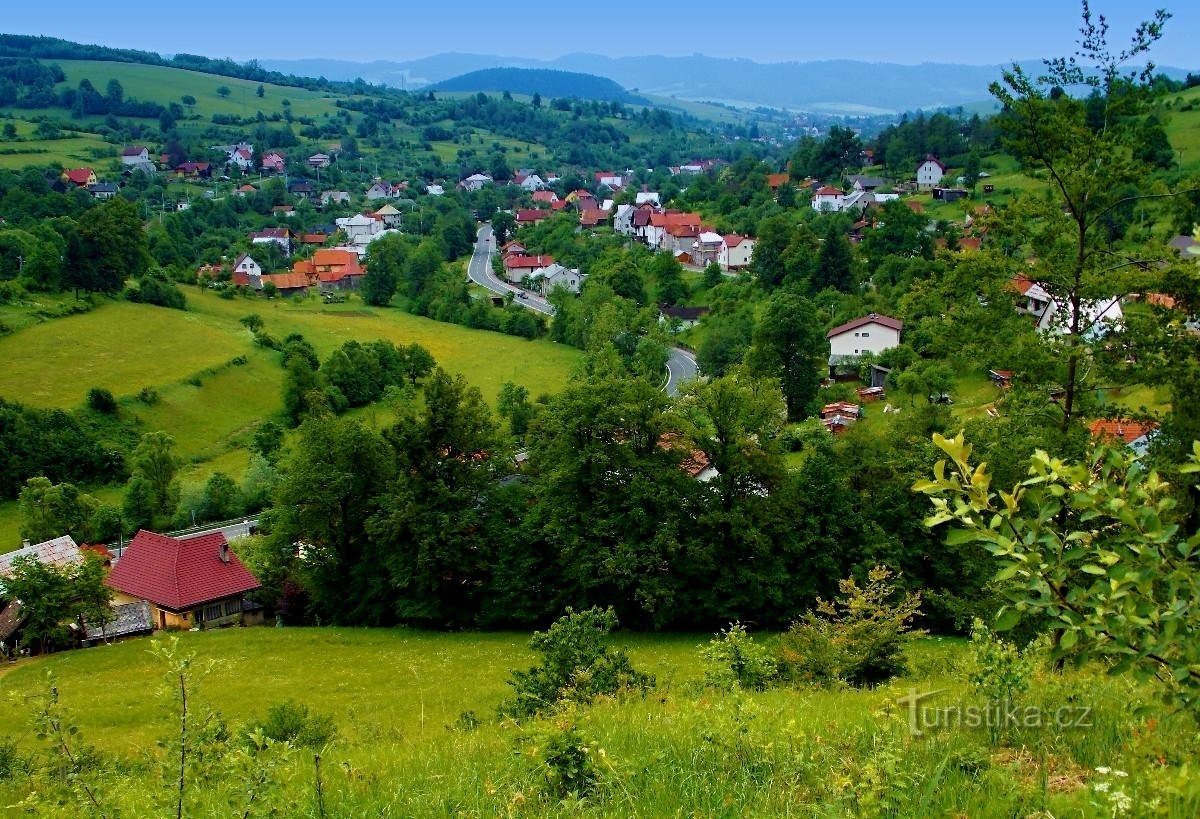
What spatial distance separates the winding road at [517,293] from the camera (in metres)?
62.2

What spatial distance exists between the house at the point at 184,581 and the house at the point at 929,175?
86251mm

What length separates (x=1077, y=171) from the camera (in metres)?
11.8

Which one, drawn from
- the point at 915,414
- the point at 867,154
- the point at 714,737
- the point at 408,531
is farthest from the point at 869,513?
the point at 867,154

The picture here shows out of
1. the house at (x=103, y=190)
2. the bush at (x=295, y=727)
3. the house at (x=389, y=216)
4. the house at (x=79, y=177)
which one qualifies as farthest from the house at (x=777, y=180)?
the bush at (x=295, y=727)

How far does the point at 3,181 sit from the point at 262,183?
4509cm

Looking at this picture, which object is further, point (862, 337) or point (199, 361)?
point (199, 361)

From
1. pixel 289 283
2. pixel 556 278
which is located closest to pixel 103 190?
pixel 289 283

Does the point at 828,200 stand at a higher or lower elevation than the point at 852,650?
higher

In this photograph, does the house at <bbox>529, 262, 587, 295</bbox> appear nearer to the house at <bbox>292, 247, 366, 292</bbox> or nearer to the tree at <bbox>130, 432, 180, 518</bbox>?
the house at <bbox>292, 247, 366, 292</bbox>

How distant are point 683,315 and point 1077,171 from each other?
2547 inches

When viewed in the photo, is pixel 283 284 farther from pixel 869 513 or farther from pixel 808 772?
pixel 808 772

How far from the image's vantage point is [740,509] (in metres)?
25.5

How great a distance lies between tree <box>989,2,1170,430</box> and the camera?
1175 centimetres

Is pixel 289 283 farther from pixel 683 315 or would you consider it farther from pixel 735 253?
pixel 735 253
